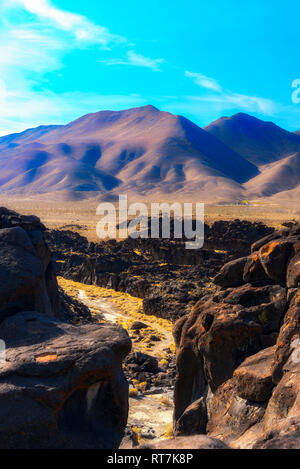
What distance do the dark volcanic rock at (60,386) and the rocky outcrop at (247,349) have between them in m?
2.20

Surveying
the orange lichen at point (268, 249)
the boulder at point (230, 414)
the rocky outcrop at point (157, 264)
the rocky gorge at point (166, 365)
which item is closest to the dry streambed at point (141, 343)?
the rocky gorge at point (166, 365)

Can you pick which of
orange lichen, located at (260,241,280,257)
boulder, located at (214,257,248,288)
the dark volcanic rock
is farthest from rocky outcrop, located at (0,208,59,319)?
orange lichen, located at (260,241,280,257)

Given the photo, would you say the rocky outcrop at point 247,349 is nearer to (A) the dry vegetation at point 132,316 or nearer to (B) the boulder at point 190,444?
(B) the boulder at point 190,444

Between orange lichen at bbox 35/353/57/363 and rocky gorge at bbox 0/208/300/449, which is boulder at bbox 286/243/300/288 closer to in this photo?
rocky gorge at bbox 0/208/300/449

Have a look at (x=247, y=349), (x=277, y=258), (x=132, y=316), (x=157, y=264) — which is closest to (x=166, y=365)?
Result: (x=247, y=349)

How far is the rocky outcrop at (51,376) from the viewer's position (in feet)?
21.2

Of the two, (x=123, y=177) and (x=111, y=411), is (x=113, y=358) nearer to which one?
(x=111, y=411)

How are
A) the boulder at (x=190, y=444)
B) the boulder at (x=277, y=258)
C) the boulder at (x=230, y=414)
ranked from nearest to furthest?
the boulder at (x=190, y=444) → the boulder at (x=230, y=414) → the boulder at (x=277, y=258)

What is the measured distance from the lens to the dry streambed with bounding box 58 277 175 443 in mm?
11398

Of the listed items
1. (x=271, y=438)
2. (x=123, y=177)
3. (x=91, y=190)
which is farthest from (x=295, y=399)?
(x=123, y=177)

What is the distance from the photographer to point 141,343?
62.6ft

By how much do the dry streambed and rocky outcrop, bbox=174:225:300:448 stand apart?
3.19 ft

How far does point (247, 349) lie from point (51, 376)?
466cm

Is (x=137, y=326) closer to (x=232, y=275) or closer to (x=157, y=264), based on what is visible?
(x=232, y=275)
